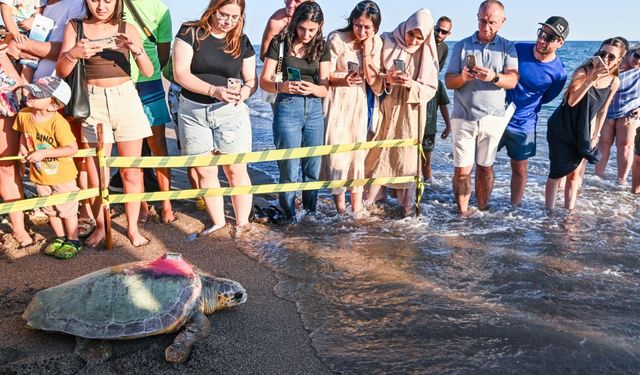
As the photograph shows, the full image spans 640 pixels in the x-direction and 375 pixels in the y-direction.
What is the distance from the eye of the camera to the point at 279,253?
183 inches

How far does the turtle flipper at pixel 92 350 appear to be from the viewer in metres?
3.04

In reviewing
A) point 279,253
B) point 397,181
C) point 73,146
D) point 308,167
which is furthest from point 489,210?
point 73,146

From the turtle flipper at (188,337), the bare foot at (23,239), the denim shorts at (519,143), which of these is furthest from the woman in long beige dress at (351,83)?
the bare foot at (23,239)

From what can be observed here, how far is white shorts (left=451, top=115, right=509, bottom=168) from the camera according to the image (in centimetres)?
528

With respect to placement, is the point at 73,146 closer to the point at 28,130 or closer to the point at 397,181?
the point at 28,130

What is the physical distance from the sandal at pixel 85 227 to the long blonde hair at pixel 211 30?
6.11 feet

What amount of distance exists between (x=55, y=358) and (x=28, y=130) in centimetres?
186

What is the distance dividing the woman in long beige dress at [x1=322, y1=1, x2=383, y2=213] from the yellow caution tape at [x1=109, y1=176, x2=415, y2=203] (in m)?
0.18

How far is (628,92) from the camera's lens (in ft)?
21.3

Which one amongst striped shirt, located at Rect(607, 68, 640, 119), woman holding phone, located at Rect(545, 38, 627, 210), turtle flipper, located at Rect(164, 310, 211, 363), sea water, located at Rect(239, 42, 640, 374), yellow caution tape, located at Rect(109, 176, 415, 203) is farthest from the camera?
striped shirt, located at Rect(607, 68, 640, 119)

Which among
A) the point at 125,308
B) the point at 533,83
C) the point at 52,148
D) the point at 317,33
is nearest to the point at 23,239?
the point at 52,148

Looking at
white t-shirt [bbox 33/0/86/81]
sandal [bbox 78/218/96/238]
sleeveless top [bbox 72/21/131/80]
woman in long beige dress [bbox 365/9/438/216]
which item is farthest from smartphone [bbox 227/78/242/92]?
sandal [bbox 78/218/96/238]

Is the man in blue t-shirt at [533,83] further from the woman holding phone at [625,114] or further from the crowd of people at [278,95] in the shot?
the woman holding phone at [625,114]

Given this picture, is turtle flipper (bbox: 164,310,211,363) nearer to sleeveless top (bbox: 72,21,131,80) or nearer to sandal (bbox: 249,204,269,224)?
sandal (bbox: 249,204,269,224)
